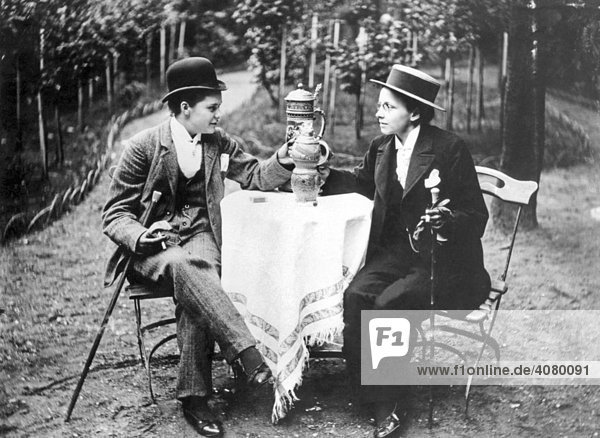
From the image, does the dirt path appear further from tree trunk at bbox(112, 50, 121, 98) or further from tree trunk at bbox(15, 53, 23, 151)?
tree trunk at bbox(15, 53, 23, 151)

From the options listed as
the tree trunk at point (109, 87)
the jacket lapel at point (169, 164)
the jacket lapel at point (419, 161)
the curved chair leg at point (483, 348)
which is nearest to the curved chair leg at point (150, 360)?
the jacket lapel at point (169, 164)

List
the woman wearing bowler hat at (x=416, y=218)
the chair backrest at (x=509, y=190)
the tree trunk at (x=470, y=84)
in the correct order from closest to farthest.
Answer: the woman wearing bowler hat at (x=416, y=218) < the chair backrest at (x=509, y=190) < the tree trunk at (x=470, y=84)

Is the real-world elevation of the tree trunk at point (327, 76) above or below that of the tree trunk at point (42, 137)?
above

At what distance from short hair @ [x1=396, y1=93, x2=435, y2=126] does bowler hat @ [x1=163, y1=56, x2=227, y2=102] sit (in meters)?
0.88

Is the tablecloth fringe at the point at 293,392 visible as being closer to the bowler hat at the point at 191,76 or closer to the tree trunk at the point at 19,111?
the bowler hat at the point at 191,76

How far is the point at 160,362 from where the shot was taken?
137 inches

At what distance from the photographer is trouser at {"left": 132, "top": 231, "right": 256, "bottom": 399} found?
10.2 feet

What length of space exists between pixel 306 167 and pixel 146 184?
2.53 feet

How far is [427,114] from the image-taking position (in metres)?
3.42

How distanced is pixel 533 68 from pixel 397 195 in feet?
3.33

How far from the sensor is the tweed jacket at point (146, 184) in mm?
3309

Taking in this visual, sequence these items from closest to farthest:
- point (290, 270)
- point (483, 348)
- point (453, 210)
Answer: point (290, 270) < point (453, 210) < point (483, 348)

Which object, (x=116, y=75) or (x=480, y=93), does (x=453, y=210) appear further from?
(x=116, y=75)
